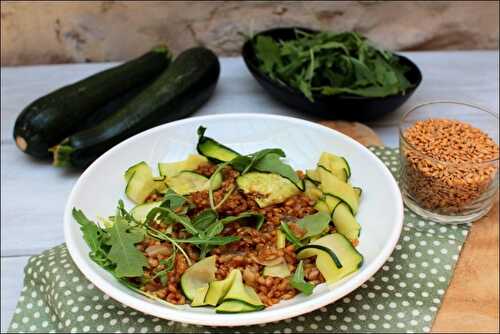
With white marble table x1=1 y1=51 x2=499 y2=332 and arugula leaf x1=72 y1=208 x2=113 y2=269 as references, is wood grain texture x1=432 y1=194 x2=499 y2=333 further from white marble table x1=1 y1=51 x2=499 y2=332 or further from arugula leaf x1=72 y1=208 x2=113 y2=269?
arugula leaf x1=72 y1=208 x2=113 y2=269

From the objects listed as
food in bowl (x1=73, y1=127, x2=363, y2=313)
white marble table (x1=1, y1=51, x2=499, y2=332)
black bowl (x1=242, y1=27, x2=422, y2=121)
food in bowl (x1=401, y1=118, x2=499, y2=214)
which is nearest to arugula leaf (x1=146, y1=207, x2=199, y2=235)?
food in bowl (x1=73, y1=127, x2=363, y2=313)

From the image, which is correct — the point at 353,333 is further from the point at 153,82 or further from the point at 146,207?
the point at 153,82

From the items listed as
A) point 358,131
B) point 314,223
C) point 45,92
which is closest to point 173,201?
point 314,223

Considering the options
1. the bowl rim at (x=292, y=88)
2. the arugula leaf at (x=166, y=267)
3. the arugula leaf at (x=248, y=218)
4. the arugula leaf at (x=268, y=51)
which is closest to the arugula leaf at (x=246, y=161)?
the arugula leaf at (x=248, y=218)

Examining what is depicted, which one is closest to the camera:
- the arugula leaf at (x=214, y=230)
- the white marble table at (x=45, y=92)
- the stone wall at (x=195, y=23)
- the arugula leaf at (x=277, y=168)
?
the arugula leaf at (x=214, y=230)

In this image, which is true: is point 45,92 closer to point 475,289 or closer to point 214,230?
point 214,230

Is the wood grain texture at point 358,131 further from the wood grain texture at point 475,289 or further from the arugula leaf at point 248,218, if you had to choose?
the arugula leaf at point 248,218
